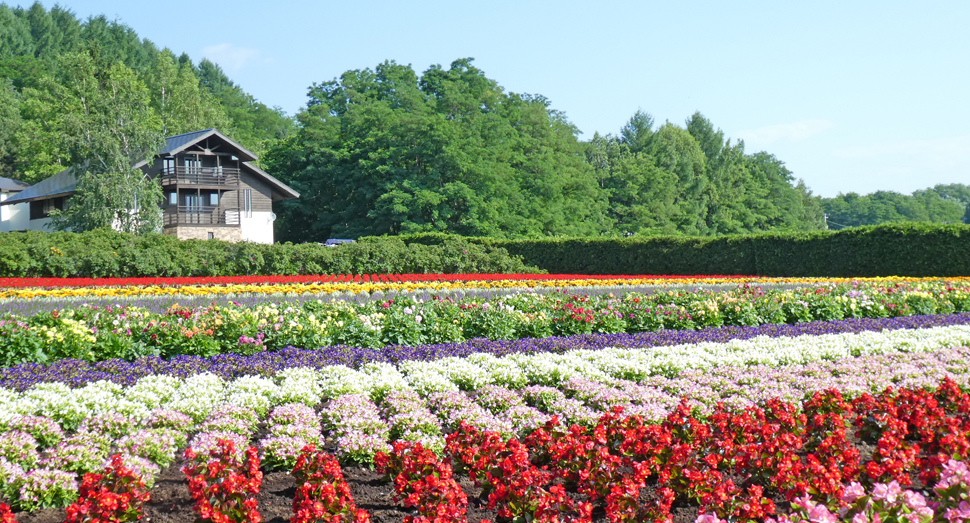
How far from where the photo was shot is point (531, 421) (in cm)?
511

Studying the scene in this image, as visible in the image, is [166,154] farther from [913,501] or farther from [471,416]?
[913,501]

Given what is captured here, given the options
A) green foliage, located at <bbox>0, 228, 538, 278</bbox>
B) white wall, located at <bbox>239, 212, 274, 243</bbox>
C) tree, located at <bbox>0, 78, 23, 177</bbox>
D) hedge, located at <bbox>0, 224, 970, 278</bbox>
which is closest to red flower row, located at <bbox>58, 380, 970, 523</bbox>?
green foliage, located at <bbox>0, 228, 538, 278</bbox>

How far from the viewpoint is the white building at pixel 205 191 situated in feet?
128

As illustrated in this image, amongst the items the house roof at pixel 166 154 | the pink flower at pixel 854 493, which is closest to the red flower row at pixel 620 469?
the pink flower at pixel 854 493

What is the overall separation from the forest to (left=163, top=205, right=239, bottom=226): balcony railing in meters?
4.29

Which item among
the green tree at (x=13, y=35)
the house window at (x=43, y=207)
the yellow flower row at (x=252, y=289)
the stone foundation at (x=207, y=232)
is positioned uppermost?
A: the green tree at (x=13, y=35)

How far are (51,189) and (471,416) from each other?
4324cm

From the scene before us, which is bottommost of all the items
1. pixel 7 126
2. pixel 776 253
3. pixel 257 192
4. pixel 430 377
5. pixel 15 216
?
pixel 430 377

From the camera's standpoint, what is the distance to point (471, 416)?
5.15 meters

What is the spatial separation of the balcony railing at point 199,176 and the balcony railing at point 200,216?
4.91ft

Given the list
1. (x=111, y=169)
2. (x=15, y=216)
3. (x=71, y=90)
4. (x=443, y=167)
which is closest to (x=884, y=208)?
(x=443, y=167)

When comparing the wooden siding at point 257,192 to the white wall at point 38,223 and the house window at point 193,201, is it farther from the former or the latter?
the white wall at point 38,223

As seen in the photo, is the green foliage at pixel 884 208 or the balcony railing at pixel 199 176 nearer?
the balcony railing at pixel 199 176

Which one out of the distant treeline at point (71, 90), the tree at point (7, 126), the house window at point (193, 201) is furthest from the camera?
the tree at point (7, 126)
